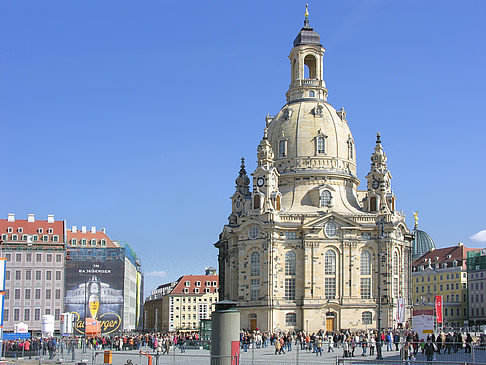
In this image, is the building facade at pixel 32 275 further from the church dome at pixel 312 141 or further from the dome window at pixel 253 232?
the church dome at pixel 312 141

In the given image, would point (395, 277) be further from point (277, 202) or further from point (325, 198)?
point (277, 202)

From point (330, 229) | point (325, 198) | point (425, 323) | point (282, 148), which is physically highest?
point (282, 148)

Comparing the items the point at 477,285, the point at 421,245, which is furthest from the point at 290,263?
the point at 421,245

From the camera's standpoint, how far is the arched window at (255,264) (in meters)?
88.3

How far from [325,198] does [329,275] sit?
9541mm

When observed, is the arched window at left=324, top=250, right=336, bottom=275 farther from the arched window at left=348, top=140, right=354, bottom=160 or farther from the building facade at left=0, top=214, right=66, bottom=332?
the building facade at left=0, top=214, right=66, bottom=332

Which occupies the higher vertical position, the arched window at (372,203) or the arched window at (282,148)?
the arched window at (282,148)

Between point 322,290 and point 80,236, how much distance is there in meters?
35.0

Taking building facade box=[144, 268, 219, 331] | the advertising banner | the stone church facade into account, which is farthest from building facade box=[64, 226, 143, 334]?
the advertising banner

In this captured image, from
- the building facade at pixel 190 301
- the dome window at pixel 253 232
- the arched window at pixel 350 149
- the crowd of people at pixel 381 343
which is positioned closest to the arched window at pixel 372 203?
the arched window at pixel 350 149

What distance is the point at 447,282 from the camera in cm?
13012

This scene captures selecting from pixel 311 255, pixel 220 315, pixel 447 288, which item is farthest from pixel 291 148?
pixel 220 315

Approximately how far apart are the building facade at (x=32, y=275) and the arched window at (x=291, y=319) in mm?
28755

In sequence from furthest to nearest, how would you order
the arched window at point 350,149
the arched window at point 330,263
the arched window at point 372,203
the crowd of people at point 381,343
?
the arched window at point 350,149 < the arched window at point 372,203 < the arched window at point 330,263 < the crowd of people at point 381,343
